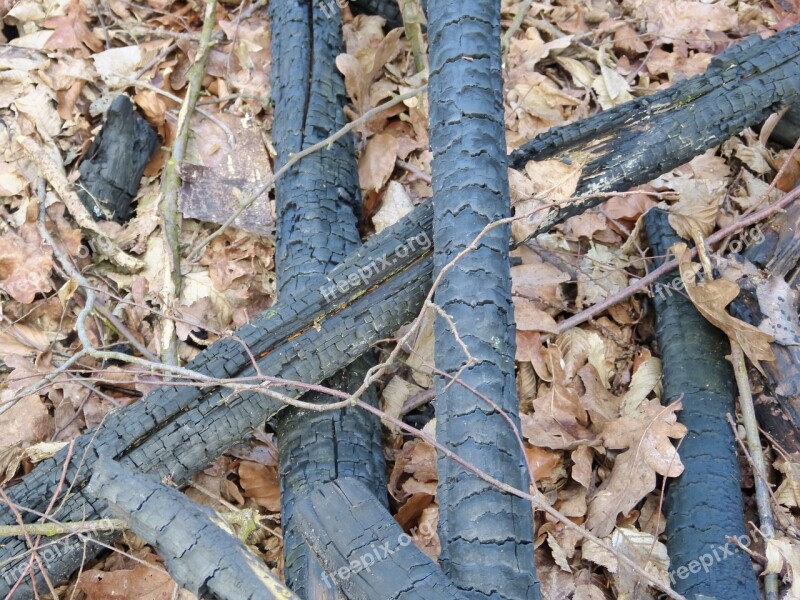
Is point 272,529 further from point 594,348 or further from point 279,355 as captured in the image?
point 594,348

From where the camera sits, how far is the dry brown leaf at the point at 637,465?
7.75 feet

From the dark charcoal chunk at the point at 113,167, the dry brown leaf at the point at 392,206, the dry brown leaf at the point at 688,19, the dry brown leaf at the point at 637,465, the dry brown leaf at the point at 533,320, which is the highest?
the dark charcoal chunk at the point at 113,167

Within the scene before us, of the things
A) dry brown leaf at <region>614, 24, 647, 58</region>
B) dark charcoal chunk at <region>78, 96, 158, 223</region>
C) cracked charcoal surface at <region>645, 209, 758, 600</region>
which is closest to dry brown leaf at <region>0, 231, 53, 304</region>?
dark charcoal chunk at <region>78, 96, 158, 223</region>

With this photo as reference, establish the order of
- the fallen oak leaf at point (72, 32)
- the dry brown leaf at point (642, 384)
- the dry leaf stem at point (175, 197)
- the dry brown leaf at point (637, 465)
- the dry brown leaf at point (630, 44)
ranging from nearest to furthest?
1. the dry brown leaf at point (637, 465)
2. the dry brown leaf at point (642, 384)
3. the dry leaf stem at point (175, 197)
4. the fallen oak leaf at point (72, 32)
5. the dry brown leaf at point (630, 44)

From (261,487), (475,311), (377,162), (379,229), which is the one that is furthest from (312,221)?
(261,487)

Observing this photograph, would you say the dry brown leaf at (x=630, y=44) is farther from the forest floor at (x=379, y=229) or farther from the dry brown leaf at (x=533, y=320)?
the dry brown leaf at (x=533, y=320)

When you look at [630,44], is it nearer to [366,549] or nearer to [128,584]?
[366,549]

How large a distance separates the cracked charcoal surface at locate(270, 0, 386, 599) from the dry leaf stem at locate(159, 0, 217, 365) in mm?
458

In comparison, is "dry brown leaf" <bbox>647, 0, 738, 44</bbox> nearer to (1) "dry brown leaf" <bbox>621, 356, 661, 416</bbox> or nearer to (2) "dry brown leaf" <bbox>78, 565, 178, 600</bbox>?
(1) "dry brown leaf" <bbox>621, 356, 661, 416</bbox>

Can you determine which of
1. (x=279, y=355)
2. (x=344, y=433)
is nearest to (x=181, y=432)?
(x=279, y=355)

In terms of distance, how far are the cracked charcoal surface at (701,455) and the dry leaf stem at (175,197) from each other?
1.99 meters

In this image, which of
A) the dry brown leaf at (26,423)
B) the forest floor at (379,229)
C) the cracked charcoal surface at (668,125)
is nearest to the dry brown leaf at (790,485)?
the forest floor at (379,229)

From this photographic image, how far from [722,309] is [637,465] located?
0.66 m

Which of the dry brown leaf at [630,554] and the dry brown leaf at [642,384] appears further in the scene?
the dry brown leaf at [642,384]
